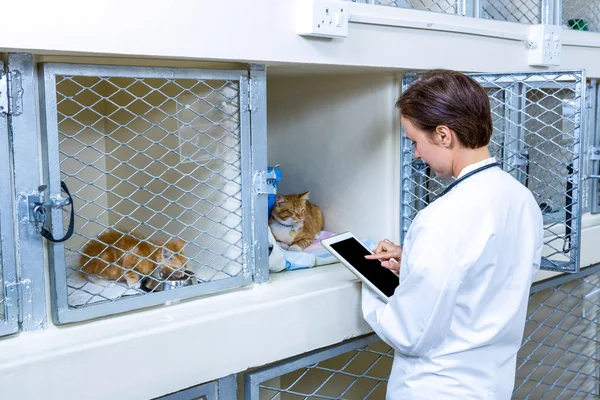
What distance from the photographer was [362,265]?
153cm

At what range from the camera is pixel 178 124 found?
1650 mm

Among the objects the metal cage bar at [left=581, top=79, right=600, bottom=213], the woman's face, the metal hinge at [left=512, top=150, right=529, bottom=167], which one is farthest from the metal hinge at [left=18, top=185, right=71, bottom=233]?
the metal cage bar at [left=581, top=79, right=600, bottom=213]

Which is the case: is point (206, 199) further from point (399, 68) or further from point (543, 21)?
point (543, 21)

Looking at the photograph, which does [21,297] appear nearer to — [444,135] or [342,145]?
[444,135]

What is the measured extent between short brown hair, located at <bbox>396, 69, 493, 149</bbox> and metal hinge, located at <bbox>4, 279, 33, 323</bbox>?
2.82ft

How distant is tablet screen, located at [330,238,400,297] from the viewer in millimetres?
1502

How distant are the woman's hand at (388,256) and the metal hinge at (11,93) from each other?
855 mm

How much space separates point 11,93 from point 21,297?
40 centimetres

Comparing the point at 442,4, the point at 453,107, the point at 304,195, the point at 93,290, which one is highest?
the point at 442,4

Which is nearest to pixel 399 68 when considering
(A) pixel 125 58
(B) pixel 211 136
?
(B) pixel 211 136

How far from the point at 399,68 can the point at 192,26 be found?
2.21 ft

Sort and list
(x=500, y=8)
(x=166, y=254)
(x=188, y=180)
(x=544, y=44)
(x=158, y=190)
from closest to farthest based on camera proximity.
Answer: (x=166, y=254)
(x=188, y=180)
(x=158, y=190)
(x=544, y=44)
(x=500, y=8)

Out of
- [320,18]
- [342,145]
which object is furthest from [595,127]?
[320,18]

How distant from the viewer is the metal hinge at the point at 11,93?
1171 millimetres
